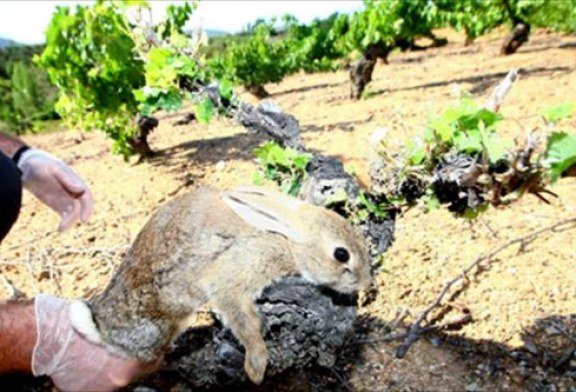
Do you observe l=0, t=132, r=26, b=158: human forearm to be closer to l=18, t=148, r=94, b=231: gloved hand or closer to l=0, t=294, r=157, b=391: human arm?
l=18, t=148, r=94, b=231: gloved hand

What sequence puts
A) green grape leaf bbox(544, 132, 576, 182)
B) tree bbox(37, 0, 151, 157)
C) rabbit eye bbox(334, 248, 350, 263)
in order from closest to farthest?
1. green grape leaf bbox(544, 132, 576, 182)
2. rabbit eye bbox(334, 248, 350, 263)
3. tree bbox(37, 0, 151, 157)

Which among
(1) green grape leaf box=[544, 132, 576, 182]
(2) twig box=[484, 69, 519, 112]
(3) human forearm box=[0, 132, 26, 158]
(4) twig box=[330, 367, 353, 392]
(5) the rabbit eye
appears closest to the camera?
(1) green grape leaf box=[544, 132, 576, 182]

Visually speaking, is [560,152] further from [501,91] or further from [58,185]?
[58,185]

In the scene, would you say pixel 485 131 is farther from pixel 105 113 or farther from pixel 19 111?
pixel 19 111

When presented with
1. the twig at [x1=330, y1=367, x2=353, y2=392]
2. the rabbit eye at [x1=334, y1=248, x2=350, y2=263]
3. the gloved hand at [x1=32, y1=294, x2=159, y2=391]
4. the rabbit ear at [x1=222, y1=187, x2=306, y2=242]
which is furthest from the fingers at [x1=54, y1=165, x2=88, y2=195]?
the twig at [x1=330, y1=367, x2=353, y2=392]

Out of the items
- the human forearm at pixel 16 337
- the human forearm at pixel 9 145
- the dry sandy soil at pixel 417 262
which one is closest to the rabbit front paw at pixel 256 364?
the dry sandy soil at pixel 417 262

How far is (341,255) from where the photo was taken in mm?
2229

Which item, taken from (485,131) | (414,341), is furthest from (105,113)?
(485,131)

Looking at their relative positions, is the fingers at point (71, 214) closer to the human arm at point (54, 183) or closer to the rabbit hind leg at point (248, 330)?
the human arm at point (54, 183)

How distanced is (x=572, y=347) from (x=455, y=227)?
4.31 ft

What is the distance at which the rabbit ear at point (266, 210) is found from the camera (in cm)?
212

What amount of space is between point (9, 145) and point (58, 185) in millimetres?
383

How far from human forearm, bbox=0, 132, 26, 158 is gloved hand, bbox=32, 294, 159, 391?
877mm

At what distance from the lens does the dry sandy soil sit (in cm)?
275
